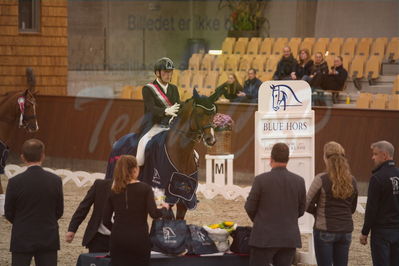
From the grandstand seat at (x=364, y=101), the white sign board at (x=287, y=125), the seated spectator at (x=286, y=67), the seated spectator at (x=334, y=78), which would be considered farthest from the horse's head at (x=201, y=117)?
the seated spectator at (x=286, y=67)

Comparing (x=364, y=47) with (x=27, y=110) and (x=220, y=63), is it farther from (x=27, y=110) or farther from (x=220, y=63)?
(x=27, y=110)

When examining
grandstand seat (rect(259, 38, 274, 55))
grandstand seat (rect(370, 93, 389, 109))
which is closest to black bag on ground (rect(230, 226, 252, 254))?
grandstand seat (rect(370, 93, 389, 109))

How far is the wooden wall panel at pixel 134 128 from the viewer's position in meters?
14.6

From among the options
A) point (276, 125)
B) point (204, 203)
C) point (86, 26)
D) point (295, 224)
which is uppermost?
point (86, 26)

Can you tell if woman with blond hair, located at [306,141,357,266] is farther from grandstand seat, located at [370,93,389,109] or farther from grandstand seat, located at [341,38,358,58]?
grandstand seat, located at [341,38,358,58]

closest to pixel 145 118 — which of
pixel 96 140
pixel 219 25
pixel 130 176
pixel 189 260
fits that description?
pixel 189 260

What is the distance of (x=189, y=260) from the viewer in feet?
25.7

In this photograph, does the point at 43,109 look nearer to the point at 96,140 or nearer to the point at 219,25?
the point at 96,140

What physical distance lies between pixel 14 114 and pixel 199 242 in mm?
5232

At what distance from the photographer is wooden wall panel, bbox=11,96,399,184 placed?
14617 millimetres

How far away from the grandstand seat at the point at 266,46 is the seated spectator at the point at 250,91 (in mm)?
5528

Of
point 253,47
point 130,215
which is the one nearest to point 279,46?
point 253,47

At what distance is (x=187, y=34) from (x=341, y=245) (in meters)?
21.8

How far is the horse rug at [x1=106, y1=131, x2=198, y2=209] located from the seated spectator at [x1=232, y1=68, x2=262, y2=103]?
310 inches
